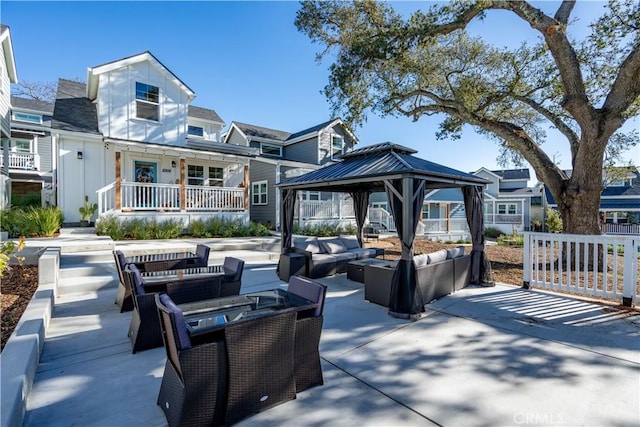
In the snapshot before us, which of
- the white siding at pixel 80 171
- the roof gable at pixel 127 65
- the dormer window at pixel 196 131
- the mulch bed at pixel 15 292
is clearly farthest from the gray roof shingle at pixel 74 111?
the mulch bed at pixel 15 292

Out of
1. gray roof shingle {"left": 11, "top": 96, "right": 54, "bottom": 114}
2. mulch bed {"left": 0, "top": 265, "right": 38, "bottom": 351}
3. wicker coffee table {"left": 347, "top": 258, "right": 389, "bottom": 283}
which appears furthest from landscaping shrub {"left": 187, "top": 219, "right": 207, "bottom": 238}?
gray roof shingle {"left": 11, "top": 96, "right": 54, "bottom": 114}

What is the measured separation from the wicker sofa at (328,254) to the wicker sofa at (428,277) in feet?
Answer: 6.40

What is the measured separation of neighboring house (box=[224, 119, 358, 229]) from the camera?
1582 centimetres

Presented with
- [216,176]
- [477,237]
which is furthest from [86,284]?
[216,176]

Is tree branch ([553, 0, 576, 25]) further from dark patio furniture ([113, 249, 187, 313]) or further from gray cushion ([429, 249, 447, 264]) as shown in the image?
dark patio furniture ([113, 249, 187, 313])

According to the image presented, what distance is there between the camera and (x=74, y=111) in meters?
12.1

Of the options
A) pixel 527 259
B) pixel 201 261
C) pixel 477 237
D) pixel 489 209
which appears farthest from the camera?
pixel 489 209

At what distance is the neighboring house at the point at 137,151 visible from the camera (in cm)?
1085

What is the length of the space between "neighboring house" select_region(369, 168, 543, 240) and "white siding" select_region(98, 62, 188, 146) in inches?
526

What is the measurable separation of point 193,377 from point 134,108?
1322cm

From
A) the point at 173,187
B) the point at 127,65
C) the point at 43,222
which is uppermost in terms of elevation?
the point at 127,65

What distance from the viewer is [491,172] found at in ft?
98.6

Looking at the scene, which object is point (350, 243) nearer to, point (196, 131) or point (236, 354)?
point (236, 354)

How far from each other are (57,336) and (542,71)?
14.5 meters
